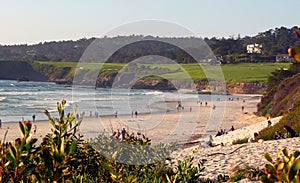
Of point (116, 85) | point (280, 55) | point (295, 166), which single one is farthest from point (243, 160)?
point (280, 55)

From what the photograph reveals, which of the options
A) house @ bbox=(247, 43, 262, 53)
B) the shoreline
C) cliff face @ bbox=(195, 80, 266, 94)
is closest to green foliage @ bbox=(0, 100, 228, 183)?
the shoreline

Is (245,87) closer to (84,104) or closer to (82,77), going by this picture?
(82,77)

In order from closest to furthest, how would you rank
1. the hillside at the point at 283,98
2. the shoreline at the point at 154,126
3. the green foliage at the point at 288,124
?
the green foliage at the point at 288,124 < the hillside at the point at 283,98 < the shoreline at the point at 154,126

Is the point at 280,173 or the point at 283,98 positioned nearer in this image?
the point at 280,173

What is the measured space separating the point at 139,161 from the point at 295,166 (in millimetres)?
3254

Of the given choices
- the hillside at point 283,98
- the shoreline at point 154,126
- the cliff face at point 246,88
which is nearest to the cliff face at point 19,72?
the cliff face at point 246,88

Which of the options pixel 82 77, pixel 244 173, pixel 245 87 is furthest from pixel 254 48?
pixel 244 173

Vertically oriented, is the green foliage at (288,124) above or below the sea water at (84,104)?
above

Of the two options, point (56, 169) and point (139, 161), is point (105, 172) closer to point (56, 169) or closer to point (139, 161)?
point (139, 161)

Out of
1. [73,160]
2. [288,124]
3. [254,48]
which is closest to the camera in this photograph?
[73,160]

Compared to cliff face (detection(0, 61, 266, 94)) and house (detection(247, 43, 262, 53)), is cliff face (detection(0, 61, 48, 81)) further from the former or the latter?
house (detection(247, 43, 262, 53))

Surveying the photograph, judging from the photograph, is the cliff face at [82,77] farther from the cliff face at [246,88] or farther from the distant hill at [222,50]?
the distant hill at [222,50]

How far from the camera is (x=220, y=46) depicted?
11494cm

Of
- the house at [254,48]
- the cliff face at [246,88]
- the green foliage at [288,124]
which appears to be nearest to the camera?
the green foliage at [288,124]
